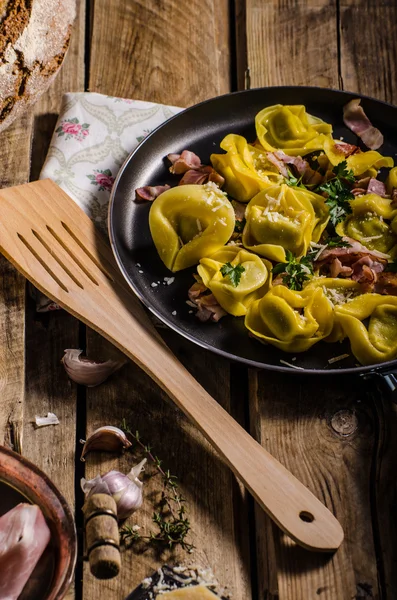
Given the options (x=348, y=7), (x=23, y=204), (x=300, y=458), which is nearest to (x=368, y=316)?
(x=300, y=458)

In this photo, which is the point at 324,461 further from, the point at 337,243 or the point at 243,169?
the point at 243,169

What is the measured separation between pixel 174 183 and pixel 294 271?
0.41 m

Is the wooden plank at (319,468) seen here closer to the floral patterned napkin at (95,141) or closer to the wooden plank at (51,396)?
the wooden plank at (51,396)

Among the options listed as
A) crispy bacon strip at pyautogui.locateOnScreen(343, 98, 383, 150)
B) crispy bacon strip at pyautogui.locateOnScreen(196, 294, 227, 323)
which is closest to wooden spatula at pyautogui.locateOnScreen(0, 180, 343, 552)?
crispy bacon strip at pyautogui.locateOnScreen(196, 294, 227, 323)

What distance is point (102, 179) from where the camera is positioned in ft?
6.16

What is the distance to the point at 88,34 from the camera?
2307mm

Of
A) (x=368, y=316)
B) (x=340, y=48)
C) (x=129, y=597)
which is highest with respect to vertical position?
(x=340, y=48)

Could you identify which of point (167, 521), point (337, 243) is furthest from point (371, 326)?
point (167, 521)

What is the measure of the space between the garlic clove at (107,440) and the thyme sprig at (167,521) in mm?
29

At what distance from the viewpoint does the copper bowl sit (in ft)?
3.90

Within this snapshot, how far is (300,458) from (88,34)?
4.91 feet

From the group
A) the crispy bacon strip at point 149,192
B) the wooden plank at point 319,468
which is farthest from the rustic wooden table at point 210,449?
the crispy bacon strip at point 149,192

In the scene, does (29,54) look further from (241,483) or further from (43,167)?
(241,483)

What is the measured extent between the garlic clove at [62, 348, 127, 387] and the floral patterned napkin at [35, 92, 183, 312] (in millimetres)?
348
